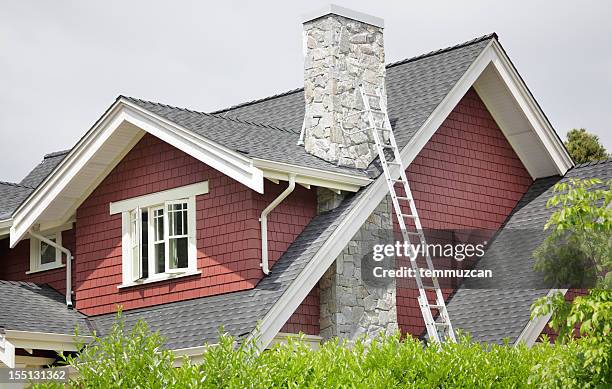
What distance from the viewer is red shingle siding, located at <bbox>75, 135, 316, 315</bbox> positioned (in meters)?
16.9

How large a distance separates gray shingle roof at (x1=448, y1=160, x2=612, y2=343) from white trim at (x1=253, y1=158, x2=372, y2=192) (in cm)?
284

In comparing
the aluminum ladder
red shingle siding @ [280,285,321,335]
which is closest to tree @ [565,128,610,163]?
the aluminum ladder

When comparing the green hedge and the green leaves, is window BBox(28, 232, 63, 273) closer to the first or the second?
the green hedge

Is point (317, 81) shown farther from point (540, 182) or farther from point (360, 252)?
point (540, 182)

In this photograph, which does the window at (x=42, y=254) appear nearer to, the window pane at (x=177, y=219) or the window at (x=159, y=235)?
the window at (x=159, y=235)

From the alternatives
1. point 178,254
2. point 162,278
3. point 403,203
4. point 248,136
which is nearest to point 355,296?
point 403,203

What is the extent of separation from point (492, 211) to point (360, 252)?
4052mm

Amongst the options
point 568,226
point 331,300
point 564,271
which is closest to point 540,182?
point 331,300

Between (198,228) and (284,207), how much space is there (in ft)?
4.63

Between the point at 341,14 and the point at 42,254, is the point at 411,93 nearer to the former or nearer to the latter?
the point at 341,14

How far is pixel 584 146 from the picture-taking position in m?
33.8

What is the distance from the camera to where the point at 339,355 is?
1185 centimetres

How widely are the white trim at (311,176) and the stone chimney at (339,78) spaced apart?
505 mm

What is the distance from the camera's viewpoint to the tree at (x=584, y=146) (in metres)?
33.6
